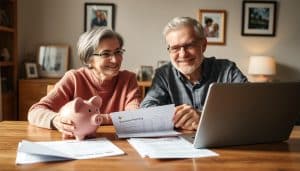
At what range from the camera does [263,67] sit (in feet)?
12.6

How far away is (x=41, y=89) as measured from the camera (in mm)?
3643

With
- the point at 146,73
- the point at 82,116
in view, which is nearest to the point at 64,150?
the point at 82,116

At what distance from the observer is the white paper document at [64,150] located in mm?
920

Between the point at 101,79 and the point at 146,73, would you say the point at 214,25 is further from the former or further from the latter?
the point at 101,79

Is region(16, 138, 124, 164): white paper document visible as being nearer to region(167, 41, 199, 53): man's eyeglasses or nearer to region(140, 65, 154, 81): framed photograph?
region(167, 41, 199, 53): man's eyeglasses

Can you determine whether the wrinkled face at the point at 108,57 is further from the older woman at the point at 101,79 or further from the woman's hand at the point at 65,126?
the woman's hand at the point at 65,126

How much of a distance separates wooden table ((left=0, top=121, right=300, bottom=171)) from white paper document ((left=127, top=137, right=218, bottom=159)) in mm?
22

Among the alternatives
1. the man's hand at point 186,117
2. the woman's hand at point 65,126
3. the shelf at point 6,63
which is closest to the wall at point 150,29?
the shelf at point 6,63

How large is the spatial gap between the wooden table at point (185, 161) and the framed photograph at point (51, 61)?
285cm

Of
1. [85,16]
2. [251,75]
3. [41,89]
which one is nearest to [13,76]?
[41,89]

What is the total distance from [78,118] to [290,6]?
3.62 m

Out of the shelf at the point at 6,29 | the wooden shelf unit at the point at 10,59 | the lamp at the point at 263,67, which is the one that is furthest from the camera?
the lamp at the point at 263,67

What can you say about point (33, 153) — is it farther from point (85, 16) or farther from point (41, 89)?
point (85, 16)

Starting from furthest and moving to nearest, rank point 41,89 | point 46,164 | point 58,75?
point 58,75 < point 41,89 < point 46,164
